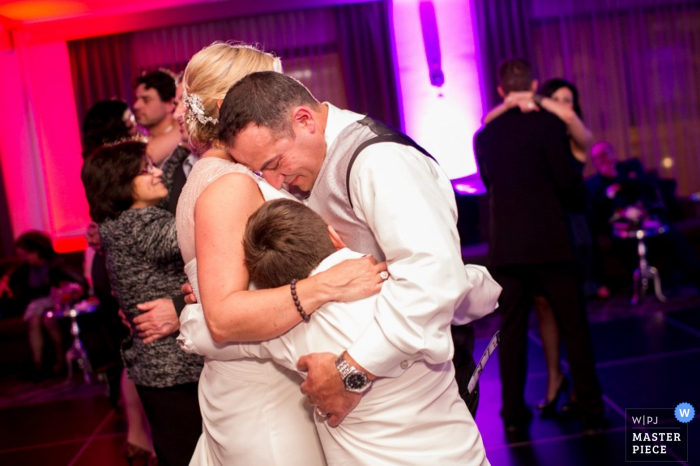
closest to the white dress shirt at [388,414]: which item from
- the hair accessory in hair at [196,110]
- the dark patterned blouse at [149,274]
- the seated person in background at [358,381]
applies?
the seated person in background at [358,381]

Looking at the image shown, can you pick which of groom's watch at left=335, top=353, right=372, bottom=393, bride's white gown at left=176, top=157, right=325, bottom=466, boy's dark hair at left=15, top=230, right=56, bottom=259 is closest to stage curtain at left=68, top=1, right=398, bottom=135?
boy's dark hair at left=15, top=230, right=56, bottom=259

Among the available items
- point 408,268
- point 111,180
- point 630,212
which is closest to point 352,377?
point 408,268

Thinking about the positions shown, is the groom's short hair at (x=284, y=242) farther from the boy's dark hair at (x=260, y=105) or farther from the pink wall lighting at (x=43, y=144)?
the pink wall lighting at (x=43, y=144)

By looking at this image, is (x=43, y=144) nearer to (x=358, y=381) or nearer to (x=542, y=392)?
(x=542, y=392)

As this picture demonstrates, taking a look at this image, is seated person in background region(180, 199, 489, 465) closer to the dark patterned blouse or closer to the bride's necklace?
the bride's necklace

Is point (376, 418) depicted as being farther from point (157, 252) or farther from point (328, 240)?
point (157, 252)

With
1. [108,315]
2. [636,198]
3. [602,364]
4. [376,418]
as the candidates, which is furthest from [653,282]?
[376,418]

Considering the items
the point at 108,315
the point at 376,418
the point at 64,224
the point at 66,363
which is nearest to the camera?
the point at 376,418

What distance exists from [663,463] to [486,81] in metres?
6.68

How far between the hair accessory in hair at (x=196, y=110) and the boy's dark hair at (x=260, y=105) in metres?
0.27

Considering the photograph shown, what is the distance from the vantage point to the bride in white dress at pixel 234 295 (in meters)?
1.59

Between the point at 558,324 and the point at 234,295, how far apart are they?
232 cm

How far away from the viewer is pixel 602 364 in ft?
15.0

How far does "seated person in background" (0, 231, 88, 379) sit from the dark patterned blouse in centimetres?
398
